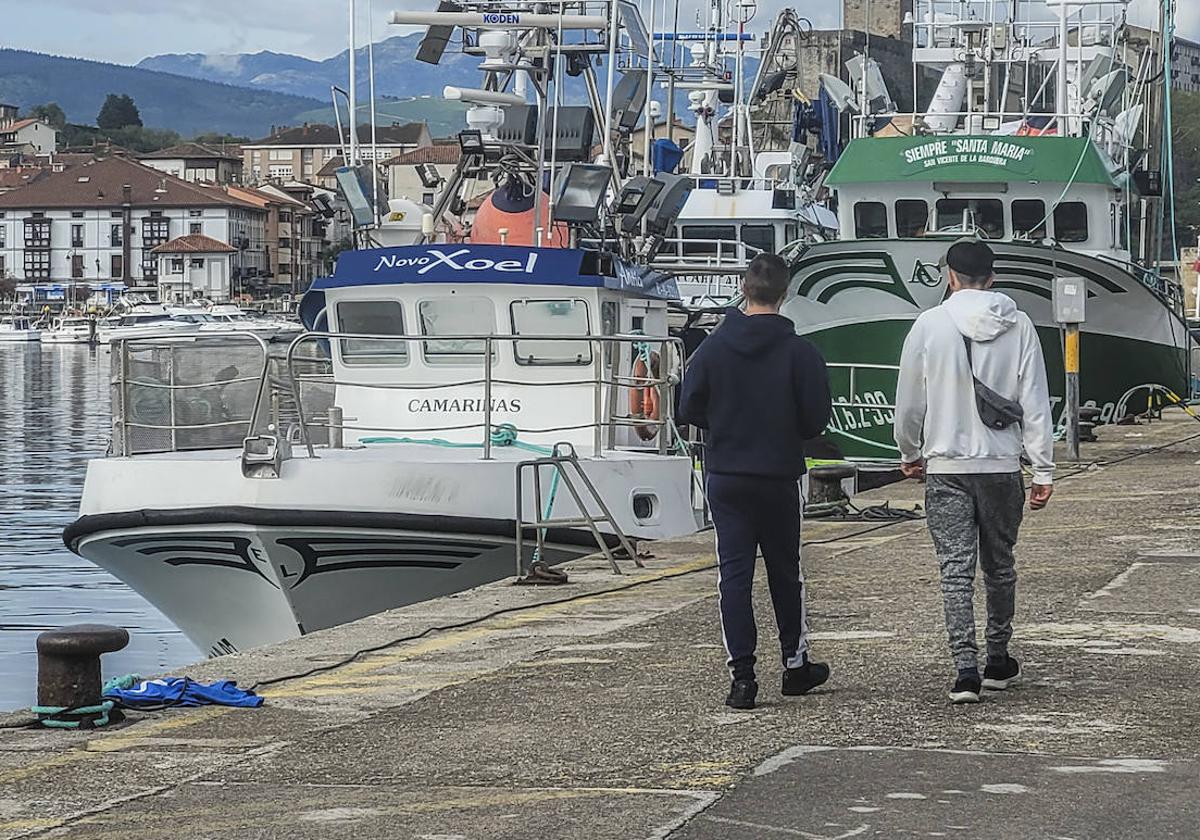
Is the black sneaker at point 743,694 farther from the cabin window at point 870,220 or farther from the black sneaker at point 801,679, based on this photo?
the cabin window at point 870,220

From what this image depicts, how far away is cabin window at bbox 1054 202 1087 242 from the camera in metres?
23.9

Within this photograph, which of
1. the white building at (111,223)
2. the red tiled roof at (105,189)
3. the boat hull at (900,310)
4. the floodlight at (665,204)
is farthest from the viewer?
→ the red tiled roof at (105,189)

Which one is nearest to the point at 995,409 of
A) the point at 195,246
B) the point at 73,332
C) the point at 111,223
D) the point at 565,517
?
the point at 565,517

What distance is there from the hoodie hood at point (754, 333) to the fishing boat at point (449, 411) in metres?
4.04

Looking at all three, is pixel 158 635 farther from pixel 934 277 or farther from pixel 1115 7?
pixel 1115 7

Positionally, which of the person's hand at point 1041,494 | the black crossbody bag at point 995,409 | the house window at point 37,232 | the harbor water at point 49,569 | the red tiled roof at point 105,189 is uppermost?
the red tiled roof at point 105,189

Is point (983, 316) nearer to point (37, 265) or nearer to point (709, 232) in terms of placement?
point (709, 232)

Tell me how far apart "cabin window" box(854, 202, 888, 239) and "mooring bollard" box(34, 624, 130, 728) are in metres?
18.2

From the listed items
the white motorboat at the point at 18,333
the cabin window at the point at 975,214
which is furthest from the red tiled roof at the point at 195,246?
the cabin window at the point at 975,214

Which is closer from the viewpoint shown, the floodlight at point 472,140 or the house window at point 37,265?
the floodlight at point 472,140

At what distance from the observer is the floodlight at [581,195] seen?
1544cm

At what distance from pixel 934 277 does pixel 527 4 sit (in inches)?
288

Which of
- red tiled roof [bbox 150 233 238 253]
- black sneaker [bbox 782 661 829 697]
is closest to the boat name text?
black sneaker [bbox 782 661 829 697]

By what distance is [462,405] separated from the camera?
14867mm
